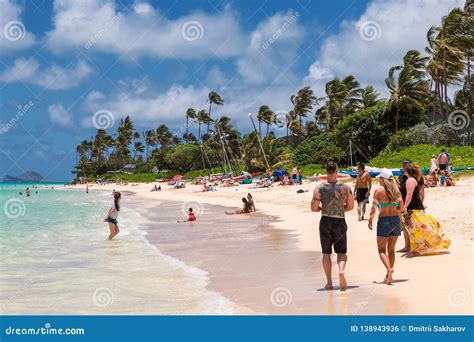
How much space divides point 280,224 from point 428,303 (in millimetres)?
11268

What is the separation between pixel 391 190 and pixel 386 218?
0.44 metres

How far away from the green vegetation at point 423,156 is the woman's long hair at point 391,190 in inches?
889

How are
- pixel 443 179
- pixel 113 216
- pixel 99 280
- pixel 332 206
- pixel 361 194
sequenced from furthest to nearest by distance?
pixel 443 179, pixel 113 216, pixel 361 194, pixel 99 280, pixel 332 206

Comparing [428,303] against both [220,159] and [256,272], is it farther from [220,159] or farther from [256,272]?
[220,159]

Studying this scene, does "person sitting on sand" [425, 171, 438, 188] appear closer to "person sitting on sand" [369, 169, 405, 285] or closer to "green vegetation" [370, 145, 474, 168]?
"green vegetation" [370, 145, 474, 168]

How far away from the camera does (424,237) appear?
29.4ft

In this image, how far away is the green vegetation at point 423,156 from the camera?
2989 centimetres

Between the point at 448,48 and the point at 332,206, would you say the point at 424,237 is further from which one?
the point at 448,48

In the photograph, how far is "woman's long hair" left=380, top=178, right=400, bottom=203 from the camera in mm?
7562

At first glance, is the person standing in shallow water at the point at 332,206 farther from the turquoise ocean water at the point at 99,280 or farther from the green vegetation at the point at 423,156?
the green vegetation at the point at 423,156

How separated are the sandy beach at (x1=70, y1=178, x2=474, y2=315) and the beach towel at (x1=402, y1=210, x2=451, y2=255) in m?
0.19

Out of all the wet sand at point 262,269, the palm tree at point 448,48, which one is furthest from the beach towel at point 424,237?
the palm tree at point 448,48

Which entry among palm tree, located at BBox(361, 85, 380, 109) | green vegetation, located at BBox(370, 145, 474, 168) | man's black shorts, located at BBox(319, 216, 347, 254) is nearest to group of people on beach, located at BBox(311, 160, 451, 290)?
man's black shorts, located at BBox(319, 216, 347, 254)

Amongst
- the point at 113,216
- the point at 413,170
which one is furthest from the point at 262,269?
the point at 113,216
